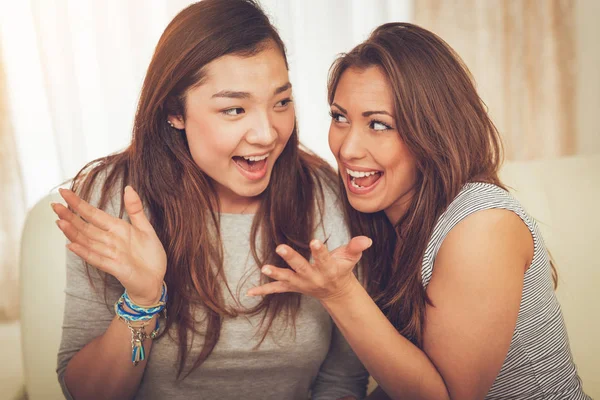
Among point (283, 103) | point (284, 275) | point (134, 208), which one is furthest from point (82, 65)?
point (284, 275)

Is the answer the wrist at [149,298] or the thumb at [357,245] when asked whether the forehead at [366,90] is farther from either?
the wrist at [149,298]

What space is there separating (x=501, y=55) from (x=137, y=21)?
5.65ft

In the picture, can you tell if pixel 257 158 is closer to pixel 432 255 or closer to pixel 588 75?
pixel 432 255

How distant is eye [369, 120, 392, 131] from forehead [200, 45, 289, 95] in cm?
24

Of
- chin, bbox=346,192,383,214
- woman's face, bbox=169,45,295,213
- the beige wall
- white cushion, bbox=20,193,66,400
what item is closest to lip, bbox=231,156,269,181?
woman's face, bbox=169,45,295,213

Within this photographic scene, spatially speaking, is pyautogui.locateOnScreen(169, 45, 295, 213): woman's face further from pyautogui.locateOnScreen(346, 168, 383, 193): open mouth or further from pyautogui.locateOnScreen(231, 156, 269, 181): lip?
pyautogui.locateOnScreen(346, 168, 383, 193): open mouth

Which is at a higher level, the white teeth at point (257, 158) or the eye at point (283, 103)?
the eye at point (283, 103)

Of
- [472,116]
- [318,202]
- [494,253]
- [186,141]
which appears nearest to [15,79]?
[186,141]

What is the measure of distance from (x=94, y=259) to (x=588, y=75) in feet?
9.18

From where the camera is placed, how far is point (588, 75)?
3.08 metres

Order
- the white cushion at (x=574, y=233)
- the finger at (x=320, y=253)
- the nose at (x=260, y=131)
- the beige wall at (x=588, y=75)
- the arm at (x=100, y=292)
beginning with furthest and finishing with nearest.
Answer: the beige wall at (x=588, y=75)
the white cushion at (x=574, y=233)
the nose at (x=260, y=131)
the arm at (x=100, y=292)
the finger at (x=320, y=253)

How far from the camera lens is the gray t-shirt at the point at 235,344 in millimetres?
1425

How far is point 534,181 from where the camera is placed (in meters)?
1.87

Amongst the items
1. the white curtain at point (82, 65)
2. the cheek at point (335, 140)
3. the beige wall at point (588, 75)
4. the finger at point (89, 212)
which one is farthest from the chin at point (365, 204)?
the beige wall at point (588, 75)
